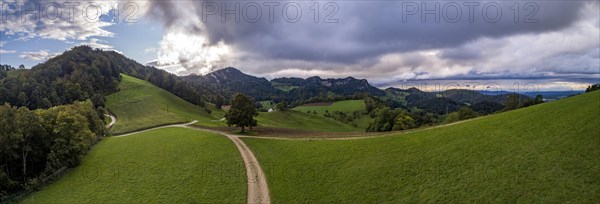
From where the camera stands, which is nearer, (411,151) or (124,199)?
(411,151)

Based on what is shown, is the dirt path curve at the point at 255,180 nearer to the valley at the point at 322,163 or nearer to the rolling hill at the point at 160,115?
the valley at the point at 322,163

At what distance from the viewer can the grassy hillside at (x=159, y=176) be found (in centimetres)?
3453

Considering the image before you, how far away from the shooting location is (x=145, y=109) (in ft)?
410

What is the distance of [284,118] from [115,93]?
8716 centimetres

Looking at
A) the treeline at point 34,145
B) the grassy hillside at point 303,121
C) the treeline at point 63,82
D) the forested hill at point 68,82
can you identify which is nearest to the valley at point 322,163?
the treeline at point 34,145

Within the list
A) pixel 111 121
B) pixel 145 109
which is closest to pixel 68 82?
pixel 145 109

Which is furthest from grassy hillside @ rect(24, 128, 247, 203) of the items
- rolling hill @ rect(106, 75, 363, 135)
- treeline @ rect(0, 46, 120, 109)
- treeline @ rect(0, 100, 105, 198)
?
treeline @ rect(0, 46, 120, 109)

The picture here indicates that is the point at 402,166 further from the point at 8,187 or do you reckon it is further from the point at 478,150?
the point at 8,187

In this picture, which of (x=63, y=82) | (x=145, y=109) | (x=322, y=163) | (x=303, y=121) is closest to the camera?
(x=322, y=163)

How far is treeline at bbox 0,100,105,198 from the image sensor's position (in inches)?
1969

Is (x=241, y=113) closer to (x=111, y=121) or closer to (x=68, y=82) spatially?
(x=111, y=121)

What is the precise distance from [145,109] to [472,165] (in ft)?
409

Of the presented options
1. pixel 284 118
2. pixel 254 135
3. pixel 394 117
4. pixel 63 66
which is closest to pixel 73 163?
pixel 254 135

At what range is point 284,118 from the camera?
15138 centimetres
